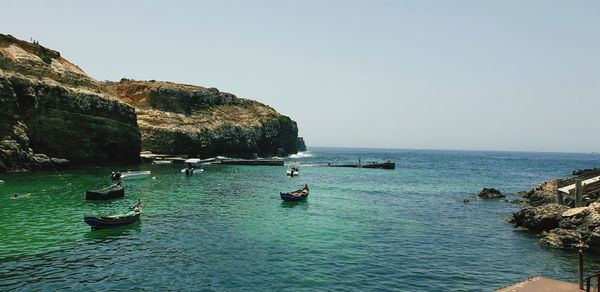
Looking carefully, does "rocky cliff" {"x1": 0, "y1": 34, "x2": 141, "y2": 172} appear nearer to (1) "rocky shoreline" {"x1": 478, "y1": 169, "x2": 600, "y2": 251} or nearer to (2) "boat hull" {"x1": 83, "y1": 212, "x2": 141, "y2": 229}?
(2) "boat hull" {"x1": 83, "y1": 212, "x2": 141, "y2": 229}

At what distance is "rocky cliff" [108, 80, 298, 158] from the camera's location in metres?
115

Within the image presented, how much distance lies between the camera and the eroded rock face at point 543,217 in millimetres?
29953

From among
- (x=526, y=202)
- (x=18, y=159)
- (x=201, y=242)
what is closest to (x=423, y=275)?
(x=201, y=242)

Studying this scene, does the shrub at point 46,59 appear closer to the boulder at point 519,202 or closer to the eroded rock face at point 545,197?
the boulder at point 519,202

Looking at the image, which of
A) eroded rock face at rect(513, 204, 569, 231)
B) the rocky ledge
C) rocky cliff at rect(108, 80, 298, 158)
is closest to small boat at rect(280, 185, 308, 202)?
the rocky ledge

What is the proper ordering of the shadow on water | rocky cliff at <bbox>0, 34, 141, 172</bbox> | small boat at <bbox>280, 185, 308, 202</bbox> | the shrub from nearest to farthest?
1. the shadow on water
2. small boat at <bbox>280, 185, 308, 202</bbox>
3. rocky cliff at <bbox>0, 34, 141, 172</bbox>
4. the shrub

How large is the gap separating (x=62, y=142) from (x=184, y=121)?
161 ft

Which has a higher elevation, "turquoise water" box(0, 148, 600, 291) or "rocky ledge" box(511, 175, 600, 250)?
"rocky ledge" box(511, 175, 600, 250)

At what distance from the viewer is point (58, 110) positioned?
244ft

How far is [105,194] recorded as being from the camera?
139 feet

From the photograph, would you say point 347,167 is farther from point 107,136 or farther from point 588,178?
point 588,178

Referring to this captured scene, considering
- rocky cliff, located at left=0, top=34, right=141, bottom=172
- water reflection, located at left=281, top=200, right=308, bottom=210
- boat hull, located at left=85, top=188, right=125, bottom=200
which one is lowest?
water reflection, located at left=281, top=200, right=308, bottom=210

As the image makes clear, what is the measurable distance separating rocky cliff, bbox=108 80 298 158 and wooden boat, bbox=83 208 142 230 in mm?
87020

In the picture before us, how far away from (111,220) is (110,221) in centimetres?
11
